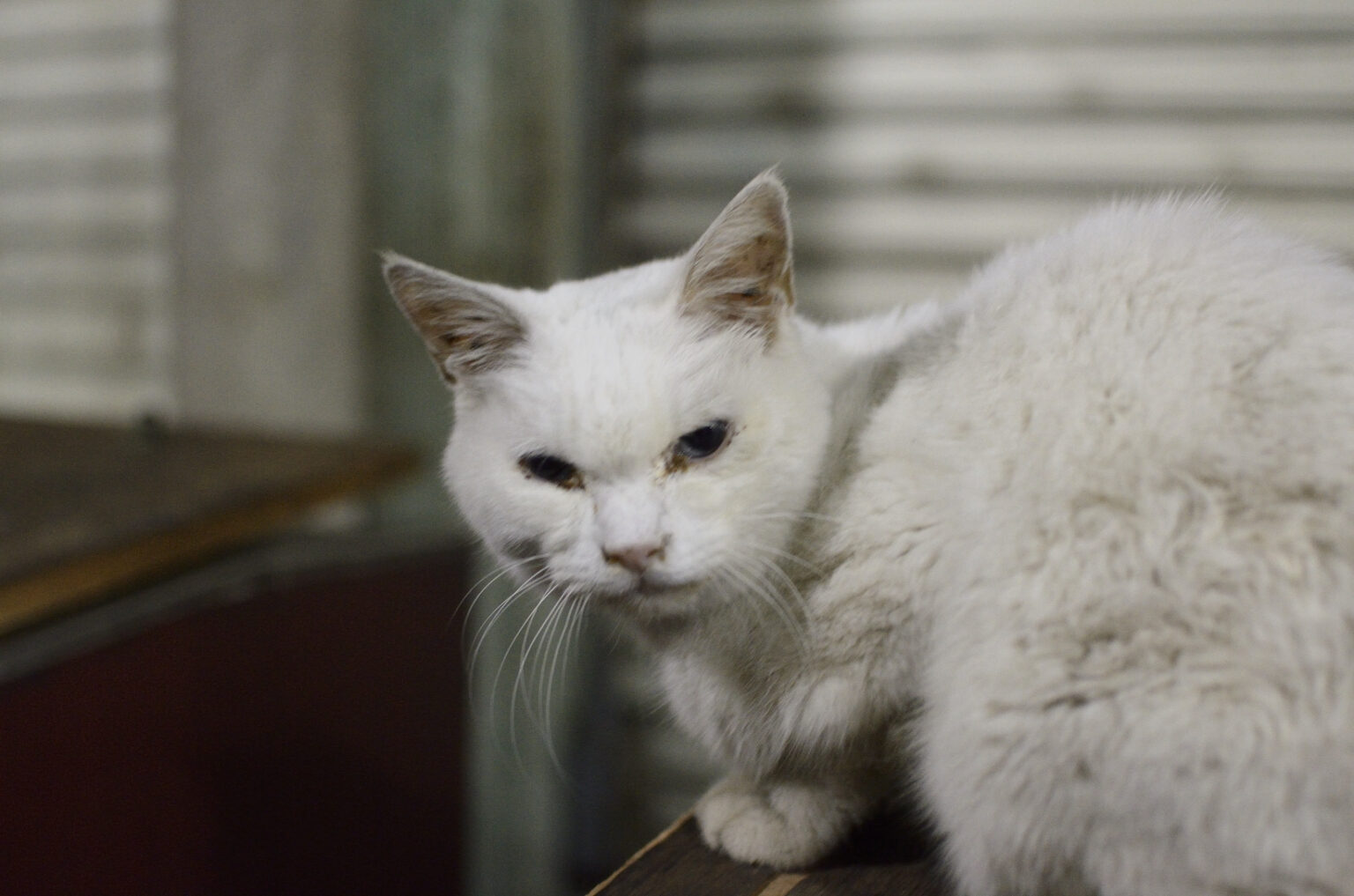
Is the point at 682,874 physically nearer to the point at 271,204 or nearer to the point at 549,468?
the point at 549,468

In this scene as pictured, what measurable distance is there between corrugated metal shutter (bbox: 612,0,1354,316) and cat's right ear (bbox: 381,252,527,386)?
144 centimetres

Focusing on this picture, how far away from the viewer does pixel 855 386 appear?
3.58ft

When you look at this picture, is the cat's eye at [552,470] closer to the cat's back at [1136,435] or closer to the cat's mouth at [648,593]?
the cat's mouth at [648,593]

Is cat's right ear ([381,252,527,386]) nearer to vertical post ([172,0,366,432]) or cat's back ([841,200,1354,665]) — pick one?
cat's back ([841,200,1354,665])

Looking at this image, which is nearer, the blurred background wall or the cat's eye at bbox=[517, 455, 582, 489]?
the cat's eye at bbox=[517, 455, 582, 489]

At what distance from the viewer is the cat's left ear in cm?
97

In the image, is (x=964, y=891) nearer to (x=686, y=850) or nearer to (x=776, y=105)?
(x=686, y=850)

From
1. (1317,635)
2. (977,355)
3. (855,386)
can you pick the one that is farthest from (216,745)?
(1317,635)

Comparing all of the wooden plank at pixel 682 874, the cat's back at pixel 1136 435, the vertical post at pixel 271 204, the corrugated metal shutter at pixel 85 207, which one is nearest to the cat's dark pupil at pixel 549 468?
the cat's back at pixel 1136 435

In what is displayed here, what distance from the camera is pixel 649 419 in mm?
955

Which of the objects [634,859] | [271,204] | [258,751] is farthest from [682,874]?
[271,204]

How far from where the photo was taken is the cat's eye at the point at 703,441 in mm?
992

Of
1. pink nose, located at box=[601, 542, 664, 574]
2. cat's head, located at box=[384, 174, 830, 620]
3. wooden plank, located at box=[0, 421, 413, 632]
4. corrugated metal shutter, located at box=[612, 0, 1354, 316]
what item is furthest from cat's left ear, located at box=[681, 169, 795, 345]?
corrugated metal shutter, located at box=[612, 0, 1354, 316]

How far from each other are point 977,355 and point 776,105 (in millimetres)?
1599
